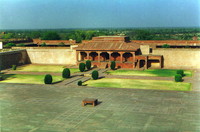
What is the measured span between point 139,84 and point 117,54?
15703 millimetres

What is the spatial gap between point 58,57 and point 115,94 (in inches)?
993

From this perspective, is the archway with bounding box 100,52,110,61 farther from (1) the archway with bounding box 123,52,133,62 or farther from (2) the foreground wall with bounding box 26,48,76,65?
(2) the foreground wall with bounding box 26,48,76,65

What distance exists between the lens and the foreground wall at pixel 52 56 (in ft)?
155

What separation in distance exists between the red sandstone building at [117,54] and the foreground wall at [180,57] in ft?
4.01

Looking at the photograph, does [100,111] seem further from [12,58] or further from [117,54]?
[12,58]

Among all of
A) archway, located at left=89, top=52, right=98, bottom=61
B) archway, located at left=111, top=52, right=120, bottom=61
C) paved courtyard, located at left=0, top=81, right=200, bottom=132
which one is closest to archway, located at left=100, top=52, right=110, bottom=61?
archway, located at left=89, top=52, right=98, bottom=61

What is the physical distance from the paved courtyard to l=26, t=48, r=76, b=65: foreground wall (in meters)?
20.6

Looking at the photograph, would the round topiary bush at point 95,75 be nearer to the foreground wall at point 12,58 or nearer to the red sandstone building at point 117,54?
the red sandstone building at point 117,54

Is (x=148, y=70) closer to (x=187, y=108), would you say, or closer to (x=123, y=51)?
(x=123, y=51)

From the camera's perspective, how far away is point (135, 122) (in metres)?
17.1

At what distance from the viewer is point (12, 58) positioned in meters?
45.8

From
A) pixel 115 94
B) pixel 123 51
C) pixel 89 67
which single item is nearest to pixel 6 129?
pixel 115 94

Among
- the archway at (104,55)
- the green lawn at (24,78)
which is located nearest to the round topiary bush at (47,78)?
the green lawn at (24,78)

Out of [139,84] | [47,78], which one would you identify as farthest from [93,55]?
[139,84]
